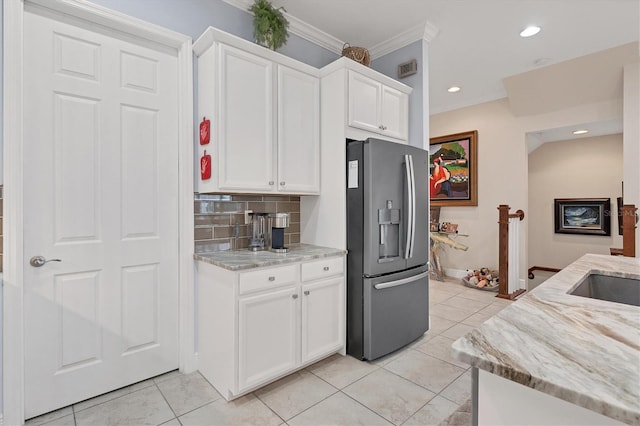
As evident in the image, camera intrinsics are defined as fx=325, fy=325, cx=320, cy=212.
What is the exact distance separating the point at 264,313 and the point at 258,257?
0.37m

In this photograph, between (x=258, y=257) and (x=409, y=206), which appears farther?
(x=409, y=206)

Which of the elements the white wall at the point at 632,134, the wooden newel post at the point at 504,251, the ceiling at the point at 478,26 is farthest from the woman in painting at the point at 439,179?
the white wall at the point at 632,134

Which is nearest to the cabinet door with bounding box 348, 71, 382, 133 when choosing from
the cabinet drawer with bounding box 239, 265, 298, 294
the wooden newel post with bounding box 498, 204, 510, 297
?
the cabinet drawer with bounding box 239, 265, 298, 294

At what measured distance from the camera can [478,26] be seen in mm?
2998

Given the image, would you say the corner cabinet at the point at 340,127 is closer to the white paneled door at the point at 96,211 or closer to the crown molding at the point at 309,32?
the crown molding at the point at 309,32

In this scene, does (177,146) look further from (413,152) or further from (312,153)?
(413,152)

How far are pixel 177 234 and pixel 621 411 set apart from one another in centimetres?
Answer: 237

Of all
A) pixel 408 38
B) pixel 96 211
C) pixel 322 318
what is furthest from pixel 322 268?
pixel 408 38

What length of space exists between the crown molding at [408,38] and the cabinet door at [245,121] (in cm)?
147

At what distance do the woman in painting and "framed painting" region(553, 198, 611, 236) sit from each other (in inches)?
87.7

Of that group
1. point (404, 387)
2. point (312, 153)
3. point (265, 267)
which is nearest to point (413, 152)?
point (312, 153)

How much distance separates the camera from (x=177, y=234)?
92.3 inches

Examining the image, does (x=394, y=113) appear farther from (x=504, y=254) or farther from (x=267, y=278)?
(x=504, y=254)

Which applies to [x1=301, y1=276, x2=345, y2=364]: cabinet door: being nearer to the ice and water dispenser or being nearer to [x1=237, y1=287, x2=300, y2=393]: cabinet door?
[x1=237, y1=287, x2=300, y2=393]: cabinet door
